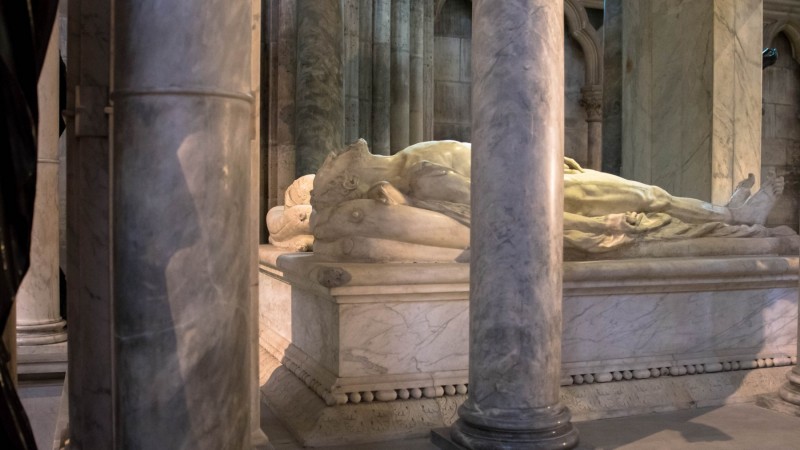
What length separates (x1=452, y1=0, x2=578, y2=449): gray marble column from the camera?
313 cm

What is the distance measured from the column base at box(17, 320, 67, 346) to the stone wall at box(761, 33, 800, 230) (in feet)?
37.6

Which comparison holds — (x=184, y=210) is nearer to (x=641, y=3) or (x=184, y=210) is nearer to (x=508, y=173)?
(x=508, y=173)

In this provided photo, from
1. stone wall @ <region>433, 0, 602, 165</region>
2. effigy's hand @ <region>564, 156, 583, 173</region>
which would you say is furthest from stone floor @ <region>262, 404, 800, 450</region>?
stone wall @ <region>433, 0, 602, 165</region>

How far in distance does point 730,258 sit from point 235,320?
11.7ft

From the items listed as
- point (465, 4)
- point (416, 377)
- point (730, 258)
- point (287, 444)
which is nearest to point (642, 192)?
point (730, 258)

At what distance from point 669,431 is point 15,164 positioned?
3.40m

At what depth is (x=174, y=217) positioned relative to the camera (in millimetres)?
1748

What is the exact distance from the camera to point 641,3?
697 centimetres

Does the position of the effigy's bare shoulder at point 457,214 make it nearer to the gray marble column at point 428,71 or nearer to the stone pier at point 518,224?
the stone pier at point 518,224

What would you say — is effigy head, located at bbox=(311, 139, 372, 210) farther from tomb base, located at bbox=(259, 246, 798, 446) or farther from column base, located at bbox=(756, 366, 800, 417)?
column base, located at bbox=(756, 366, 800, 417)

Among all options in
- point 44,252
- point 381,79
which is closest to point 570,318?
point 44,252

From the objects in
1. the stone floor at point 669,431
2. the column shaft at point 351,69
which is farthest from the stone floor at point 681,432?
the column shaft at point 351,69

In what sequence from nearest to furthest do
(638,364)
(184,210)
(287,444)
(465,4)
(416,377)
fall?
1. (184,210)
2. (287,444)
3. (416,377)
4. (638,364)
5. (465,4)

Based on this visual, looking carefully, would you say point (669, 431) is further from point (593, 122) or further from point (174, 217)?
point (593, 122)
